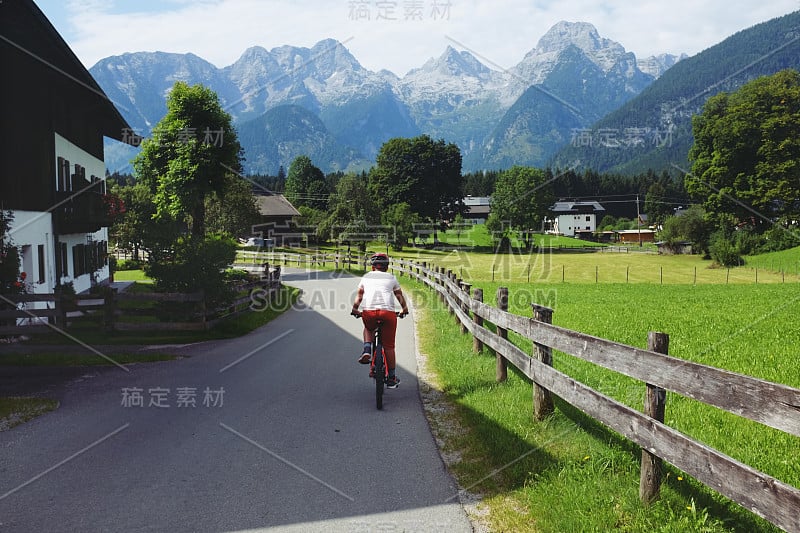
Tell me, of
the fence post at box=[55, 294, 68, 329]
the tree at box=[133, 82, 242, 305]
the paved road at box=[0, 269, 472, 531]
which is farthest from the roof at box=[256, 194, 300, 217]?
the paved road at box=[0, 269, 472, 531]

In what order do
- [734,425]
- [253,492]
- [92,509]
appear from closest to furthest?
[92,509], [253,492], [734,425]

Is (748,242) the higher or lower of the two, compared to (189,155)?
lower

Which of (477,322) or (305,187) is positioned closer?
(477,322)

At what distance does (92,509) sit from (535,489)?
11.8 feet

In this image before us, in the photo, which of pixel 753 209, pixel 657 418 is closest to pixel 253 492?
pixel 657 418

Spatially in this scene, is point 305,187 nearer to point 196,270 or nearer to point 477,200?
point 477,200

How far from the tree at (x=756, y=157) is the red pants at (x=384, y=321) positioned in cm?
5980

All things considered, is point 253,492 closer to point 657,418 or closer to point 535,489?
point 535,489

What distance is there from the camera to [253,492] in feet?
17.2

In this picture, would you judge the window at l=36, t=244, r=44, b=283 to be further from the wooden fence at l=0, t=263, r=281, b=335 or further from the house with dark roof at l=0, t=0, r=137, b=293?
the wooden fence at l=0, t=263, r=281, b=335

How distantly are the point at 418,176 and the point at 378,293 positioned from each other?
74.6 meters

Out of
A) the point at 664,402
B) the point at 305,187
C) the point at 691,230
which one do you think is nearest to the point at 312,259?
the point at 691,230

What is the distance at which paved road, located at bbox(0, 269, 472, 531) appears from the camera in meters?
4.77

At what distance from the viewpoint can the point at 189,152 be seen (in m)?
37.5
